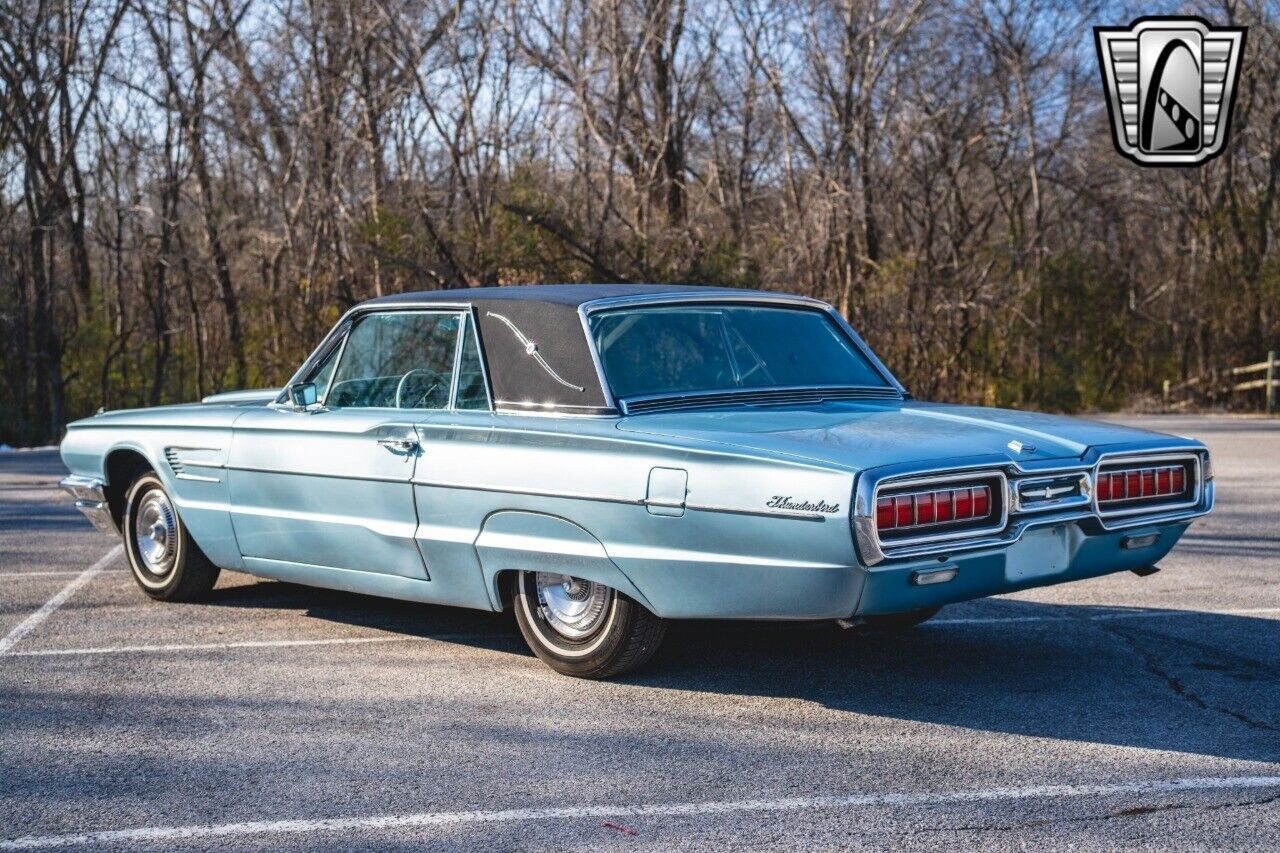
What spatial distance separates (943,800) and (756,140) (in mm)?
23418

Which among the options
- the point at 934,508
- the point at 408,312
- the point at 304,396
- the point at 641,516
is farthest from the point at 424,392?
the point at 934,508

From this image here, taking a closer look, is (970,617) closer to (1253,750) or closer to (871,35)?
(1253,750)

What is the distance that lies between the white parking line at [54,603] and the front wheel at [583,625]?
2297 millimetres

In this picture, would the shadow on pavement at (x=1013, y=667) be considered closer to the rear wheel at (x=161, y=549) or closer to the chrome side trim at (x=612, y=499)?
the rear wheel at (x=161, y=549)

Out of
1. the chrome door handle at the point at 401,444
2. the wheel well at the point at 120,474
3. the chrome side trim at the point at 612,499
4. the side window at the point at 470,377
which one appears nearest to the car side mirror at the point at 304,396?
the chrome door handle at the point at 401,444

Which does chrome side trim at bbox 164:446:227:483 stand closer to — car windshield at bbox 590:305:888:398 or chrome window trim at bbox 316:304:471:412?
chrome window trim at bbox 316:304:471:412

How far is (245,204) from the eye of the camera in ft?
99.1

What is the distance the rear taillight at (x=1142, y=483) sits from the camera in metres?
A: 5.48

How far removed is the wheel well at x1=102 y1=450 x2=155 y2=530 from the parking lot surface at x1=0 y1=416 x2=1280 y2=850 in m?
0.55

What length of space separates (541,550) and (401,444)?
35.4 inches

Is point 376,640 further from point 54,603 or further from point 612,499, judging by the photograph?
point 54,603

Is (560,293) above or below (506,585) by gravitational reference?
above

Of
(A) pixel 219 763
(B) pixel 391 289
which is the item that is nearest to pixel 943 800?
(A) pixel 219 763

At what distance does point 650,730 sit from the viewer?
5.00 meters
